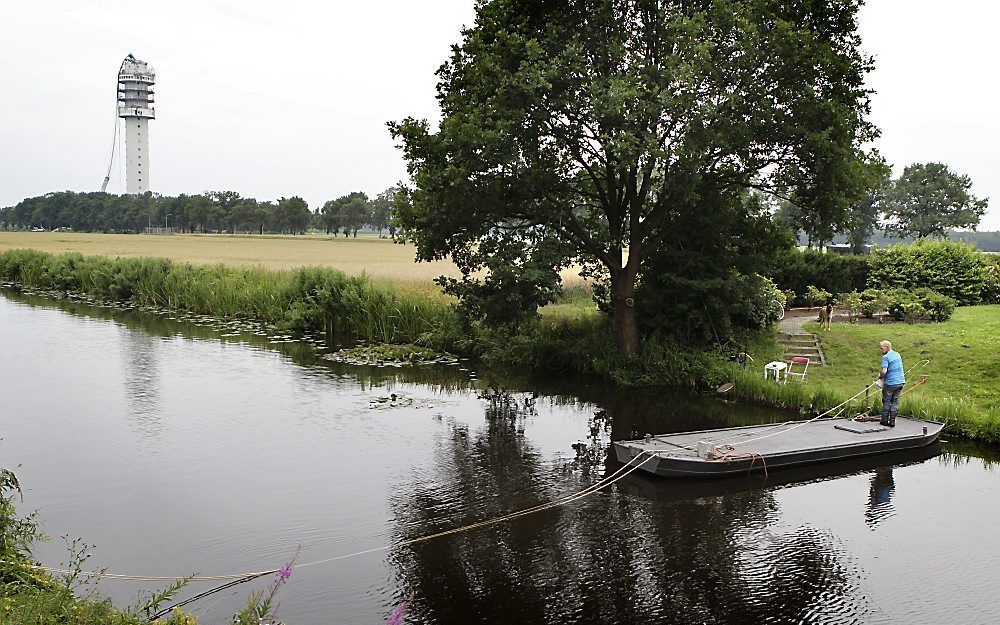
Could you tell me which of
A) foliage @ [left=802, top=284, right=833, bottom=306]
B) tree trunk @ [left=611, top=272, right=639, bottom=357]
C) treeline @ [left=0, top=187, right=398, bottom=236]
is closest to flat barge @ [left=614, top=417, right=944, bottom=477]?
tree trunk @ [left=611, top=272, right=639, bottom=357]

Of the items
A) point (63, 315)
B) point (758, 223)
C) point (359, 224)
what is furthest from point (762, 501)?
point (359, 224)

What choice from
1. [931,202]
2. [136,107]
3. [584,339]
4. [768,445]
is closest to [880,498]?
[768,445]

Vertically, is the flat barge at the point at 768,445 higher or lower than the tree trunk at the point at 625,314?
lower

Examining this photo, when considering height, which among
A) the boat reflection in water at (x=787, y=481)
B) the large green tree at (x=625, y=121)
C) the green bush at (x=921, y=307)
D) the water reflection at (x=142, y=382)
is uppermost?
the large green tree at (x=625, y=121)

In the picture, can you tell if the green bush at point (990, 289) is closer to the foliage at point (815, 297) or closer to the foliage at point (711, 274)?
the foliage at point (815, 297)

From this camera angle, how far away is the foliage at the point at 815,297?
3039 centimetres

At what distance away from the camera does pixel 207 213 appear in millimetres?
141375

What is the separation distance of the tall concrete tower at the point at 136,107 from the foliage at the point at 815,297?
172341mm

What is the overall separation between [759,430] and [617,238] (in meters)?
8.43

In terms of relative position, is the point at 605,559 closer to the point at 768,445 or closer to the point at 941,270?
the point at 768,445

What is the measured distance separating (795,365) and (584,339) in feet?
20.5

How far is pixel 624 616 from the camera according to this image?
9266 millimetres

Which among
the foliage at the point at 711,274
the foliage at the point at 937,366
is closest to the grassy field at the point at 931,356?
the foliage at the point at 937,366

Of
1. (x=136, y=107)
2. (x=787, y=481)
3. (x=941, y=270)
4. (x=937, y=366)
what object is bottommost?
(x=787, y=481)
